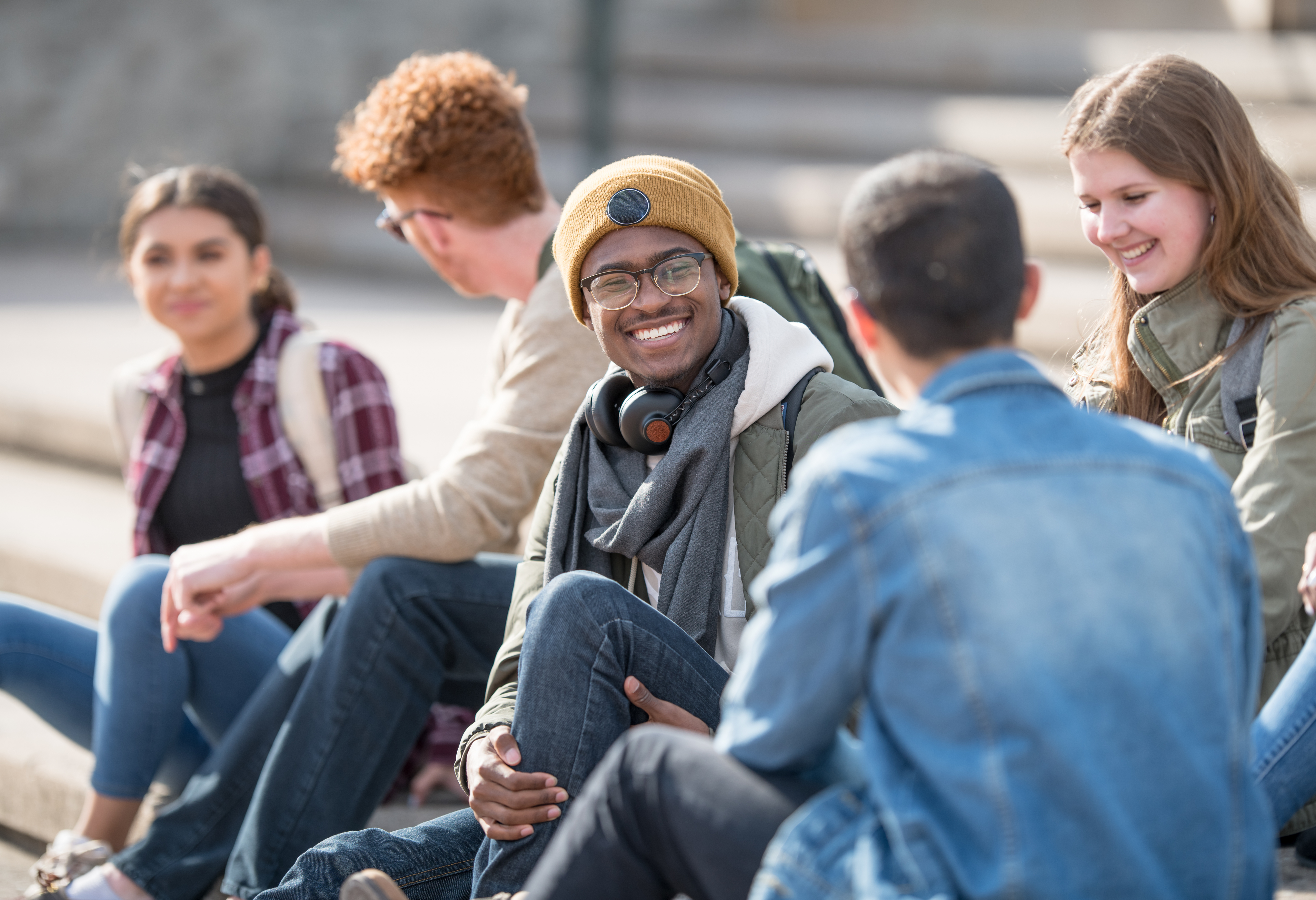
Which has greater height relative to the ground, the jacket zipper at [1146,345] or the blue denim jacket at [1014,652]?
the jacket zipper at [1146,345]

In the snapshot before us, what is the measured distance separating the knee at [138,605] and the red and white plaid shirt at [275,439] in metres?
0.34

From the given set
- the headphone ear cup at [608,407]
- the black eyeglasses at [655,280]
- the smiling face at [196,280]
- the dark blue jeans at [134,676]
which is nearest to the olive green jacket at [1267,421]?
the black eyeglasses at [655,280]

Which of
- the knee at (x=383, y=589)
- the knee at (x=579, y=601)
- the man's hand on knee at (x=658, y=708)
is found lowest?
the man's hand on knee at (x=658, y=708)

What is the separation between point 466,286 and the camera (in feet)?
9.58

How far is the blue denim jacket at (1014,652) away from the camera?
1.29m

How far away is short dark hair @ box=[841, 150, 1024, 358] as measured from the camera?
4.60ft

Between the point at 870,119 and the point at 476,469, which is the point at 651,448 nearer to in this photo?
the point at 476,469

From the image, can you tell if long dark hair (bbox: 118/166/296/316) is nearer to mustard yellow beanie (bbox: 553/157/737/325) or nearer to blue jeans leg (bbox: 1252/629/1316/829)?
mustard yellow beanie (bbox: 553/157/737/325)

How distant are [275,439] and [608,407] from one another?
1201mm

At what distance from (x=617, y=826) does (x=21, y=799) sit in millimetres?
2301

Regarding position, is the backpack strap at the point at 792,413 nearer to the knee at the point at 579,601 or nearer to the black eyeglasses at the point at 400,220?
the knee at the point at 579,601

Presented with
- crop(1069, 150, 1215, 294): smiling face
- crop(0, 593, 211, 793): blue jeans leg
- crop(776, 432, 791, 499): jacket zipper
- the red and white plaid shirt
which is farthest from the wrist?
crop(1069, 150, 1215, 294): smiling face

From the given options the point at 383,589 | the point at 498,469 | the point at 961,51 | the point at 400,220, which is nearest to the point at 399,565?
the point at 383,589

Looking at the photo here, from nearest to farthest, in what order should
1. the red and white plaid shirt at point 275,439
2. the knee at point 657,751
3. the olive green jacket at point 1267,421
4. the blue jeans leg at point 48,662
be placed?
the knee at point 657,751 < the olive green jacket at point 1267,421 < the blue jeans leg at point 48,662 < the red and white plaid shirt at point 275,439
